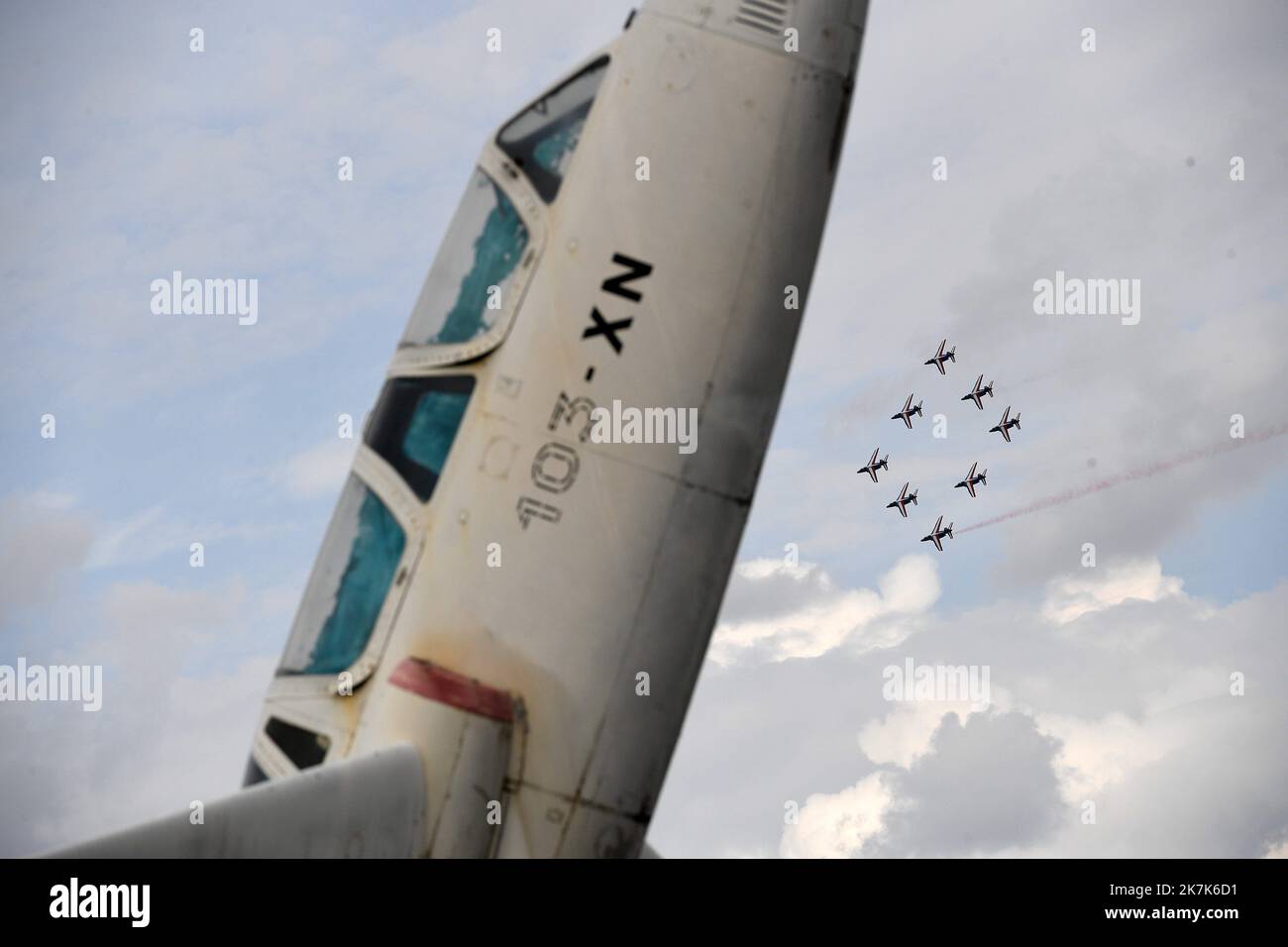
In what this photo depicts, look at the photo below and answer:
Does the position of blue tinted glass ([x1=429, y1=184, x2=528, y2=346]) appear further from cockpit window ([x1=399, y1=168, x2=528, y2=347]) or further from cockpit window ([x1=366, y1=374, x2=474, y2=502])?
cockpit window ([x1=366, y1=374, x2=474, y2=502])

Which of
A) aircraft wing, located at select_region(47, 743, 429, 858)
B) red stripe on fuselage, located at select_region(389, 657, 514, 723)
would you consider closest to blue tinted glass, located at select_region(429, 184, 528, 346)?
red stripe on fuselage, located at select_region(389, 657, 514, 723)

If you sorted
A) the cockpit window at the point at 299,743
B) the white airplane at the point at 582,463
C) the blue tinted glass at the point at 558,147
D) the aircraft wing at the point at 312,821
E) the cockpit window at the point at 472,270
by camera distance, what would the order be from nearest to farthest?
1. the aircraft wing at the point at 312,821
2. the white airplane at the point at 582,463
3. the cockpit window at the point at 299,743
4. the cockpit window at the point at 472,270
5. the blue tinted glass at the point at 558,147

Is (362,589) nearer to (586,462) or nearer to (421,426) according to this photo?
(421,426)

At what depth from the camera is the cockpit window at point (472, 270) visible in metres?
15.0

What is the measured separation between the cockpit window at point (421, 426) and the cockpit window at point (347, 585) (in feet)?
1.36

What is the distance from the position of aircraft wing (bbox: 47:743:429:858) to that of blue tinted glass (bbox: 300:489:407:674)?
1.36 metres

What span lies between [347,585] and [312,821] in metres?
3.26

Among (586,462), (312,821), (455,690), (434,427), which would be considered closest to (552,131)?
(434,427)

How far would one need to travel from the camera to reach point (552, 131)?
50.1 feet

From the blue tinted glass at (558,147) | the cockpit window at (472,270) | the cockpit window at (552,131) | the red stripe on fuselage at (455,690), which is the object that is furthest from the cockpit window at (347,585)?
the blue tinted glass at (558,147)

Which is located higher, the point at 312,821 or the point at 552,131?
the point at 552,131

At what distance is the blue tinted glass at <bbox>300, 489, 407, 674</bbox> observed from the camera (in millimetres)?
14742

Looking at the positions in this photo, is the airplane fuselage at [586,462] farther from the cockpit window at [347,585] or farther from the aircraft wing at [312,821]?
the aircraft wing at [312,821]

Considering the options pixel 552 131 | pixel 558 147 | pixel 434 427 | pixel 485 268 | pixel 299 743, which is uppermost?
pixel 552 131
